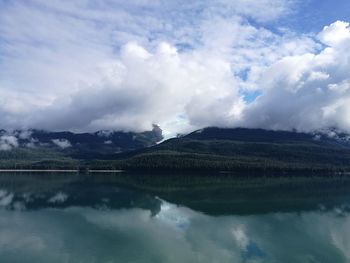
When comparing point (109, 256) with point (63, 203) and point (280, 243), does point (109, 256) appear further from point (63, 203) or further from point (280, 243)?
point (63, 203)

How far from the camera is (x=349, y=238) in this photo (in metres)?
45.8

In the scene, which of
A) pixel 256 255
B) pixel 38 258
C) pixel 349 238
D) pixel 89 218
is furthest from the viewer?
pixel 89 218

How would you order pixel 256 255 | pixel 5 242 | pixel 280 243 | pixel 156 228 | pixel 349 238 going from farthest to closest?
pixel 156 228 → pixel 349 238 → pixel 280 243 → pixel 5 242 → pixel 256 255

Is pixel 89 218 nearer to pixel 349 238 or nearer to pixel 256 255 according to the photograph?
pixel 256 255

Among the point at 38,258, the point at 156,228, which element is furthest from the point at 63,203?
the point at 38,258

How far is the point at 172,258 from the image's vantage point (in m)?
35.6

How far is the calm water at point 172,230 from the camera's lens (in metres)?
36.7

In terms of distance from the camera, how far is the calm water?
120 ft

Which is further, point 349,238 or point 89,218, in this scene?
point 89,218

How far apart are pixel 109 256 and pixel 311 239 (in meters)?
22.9

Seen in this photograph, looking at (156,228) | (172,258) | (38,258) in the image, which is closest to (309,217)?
(156,228)

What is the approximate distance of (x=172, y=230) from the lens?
4897 centimetres

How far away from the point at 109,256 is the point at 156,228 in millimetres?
14664

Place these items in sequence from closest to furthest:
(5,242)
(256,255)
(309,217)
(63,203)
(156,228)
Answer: (256,255)
(5,242)
(156,228)
(309,217)
(63,203)
